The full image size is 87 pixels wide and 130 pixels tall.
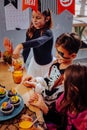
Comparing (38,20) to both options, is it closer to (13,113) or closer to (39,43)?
(39,43)

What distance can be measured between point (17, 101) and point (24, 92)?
0.17 m

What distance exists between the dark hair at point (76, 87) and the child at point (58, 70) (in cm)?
30

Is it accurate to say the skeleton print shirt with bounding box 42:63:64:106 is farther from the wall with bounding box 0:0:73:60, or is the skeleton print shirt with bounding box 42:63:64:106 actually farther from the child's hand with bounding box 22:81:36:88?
the wall with bounding box 0:0:73:60

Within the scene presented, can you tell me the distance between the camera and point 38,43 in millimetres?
1965

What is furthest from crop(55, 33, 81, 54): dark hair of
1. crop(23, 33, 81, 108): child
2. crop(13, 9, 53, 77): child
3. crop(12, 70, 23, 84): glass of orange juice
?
crop(12, 70, 23, 84): glass of orange juice

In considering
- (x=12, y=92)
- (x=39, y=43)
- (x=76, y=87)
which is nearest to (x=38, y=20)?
(x=39, y=43)

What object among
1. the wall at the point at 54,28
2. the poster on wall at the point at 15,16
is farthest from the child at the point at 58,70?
the poster on wall at the point at 15,16

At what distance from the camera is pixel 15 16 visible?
78.1 inches

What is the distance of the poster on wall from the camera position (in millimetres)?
1919

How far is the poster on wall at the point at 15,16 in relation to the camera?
6.30 ft

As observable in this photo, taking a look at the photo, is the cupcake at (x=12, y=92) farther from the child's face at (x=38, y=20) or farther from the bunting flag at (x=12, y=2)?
the bunting flag at (x=12, y=2)

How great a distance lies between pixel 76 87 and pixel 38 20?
2.59ft

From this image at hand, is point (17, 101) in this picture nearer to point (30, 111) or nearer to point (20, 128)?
point (30, 111)

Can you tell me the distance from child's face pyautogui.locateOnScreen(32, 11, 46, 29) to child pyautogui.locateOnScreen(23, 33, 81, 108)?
236 millimetres
